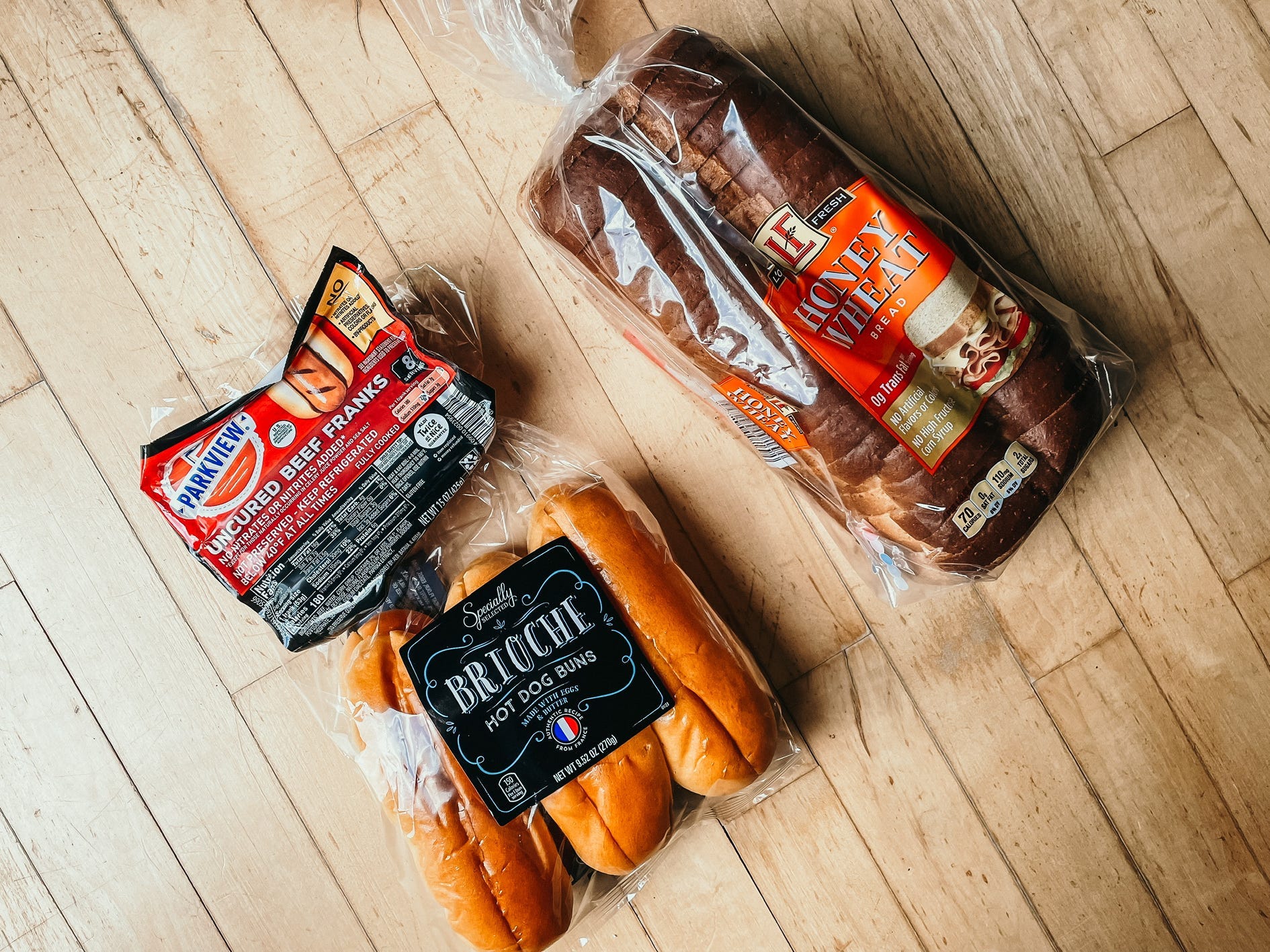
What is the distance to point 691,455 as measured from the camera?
1.07 m

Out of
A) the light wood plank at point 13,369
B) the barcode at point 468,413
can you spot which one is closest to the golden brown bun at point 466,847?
the barcode at point 468,413

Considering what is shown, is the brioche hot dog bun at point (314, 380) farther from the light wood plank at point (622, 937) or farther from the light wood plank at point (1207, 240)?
the light wood plank at point (1207, 240)

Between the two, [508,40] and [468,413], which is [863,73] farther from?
[468,413]

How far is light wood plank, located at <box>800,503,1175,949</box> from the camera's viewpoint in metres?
1.08

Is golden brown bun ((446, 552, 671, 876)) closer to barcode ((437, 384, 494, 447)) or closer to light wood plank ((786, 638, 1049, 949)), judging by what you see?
light wood plank ((786, 638, 1049, 949))

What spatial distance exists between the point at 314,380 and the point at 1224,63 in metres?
1.29

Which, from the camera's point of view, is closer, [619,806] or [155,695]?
[619,806]

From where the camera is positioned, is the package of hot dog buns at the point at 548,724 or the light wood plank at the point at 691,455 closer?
the package of hot dog buns at the point at 548,724

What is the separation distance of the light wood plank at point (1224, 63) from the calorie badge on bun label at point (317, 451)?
3.48 feet

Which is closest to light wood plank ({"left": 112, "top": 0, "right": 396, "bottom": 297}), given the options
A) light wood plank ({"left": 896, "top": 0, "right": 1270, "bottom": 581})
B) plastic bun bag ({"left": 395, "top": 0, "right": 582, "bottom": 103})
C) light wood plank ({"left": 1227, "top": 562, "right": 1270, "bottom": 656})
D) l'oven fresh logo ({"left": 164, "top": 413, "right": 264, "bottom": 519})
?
plastic bun bag ({"left": 395, "top": 0, "right": 582, "bottom": 103})

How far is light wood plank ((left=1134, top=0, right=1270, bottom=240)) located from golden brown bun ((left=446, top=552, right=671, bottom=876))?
3.72ft

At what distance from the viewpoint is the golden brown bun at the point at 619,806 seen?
2.87 ft

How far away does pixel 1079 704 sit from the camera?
3.54ft

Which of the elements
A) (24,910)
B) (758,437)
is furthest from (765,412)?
(24,910)
